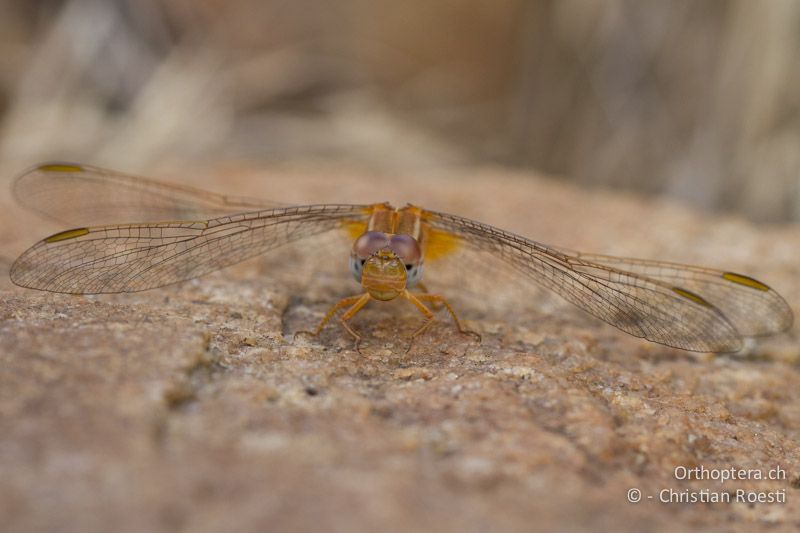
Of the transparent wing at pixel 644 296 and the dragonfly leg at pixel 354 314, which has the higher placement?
the transparent wing at pixel 644 296

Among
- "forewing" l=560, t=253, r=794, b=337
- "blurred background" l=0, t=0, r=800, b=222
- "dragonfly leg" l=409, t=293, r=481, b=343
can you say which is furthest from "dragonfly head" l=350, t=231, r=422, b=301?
"blurred background" l=0, t=0, r=800, b=222

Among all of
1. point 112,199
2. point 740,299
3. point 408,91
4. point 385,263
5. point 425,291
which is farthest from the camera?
point 408,91

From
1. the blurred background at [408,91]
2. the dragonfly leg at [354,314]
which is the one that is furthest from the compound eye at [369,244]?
the blurred background at [408,91]

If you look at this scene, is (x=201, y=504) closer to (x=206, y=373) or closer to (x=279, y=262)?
(x=206, y=373)

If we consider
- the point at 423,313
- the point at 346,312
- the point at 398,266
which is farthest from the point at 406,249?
the point at 346,312

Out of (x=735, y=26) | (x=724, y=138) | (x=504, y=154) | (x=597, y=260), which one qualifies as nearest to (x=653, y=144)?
(x=724, y=138)

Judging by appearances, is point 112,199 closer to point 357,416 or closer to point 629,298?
point 357,416

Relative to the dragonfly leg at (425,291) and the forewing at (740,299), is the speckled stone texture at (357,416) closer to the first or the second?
the dragonfly leg at (425,291)
